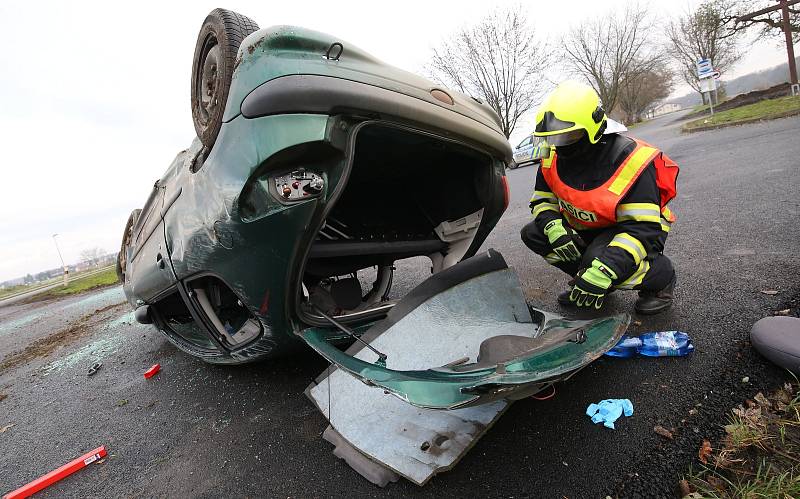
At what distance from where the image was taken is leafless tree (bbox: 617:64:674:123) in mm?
42247

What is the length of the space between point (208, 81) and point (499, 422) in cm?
204

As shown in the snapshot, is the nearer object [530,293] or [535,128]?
[535,128]

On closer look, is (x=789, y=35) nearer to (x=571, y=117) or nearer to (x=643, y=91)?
(x=571, y=117)

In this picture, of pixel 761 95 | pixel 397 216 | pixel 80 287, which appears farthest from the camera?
pixel 761 95

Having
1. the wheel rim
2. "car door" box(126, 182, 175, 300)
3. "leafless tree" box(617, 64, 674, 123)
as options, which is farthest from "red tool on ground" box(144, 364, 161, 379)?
"leafless tree" box(617, 64, 674, 123)

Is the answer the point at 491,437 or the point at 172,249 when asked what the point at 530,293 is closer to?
the point at 491,437

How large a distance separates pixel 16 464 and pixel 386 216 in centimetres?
→ 246

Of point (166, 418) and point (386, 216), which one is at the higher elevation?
point (386, 216)

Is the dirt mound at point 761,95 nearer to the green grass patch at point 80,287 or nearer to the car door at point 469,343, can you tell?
the car door at point 469,343

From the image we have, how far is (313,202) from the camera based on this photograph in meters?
1.52

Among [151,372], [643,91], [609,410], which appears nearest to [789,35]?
[609,410]

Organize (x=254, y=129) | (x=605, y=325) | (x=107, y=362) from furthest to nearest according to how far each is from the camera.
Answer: (x=107, y=362)
(x=605, y=325)
(x=254, y=129)

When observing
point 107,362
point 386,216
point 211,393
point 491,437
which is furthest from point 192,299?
point 107,362

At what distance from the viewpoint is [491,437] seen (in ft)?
5.10
